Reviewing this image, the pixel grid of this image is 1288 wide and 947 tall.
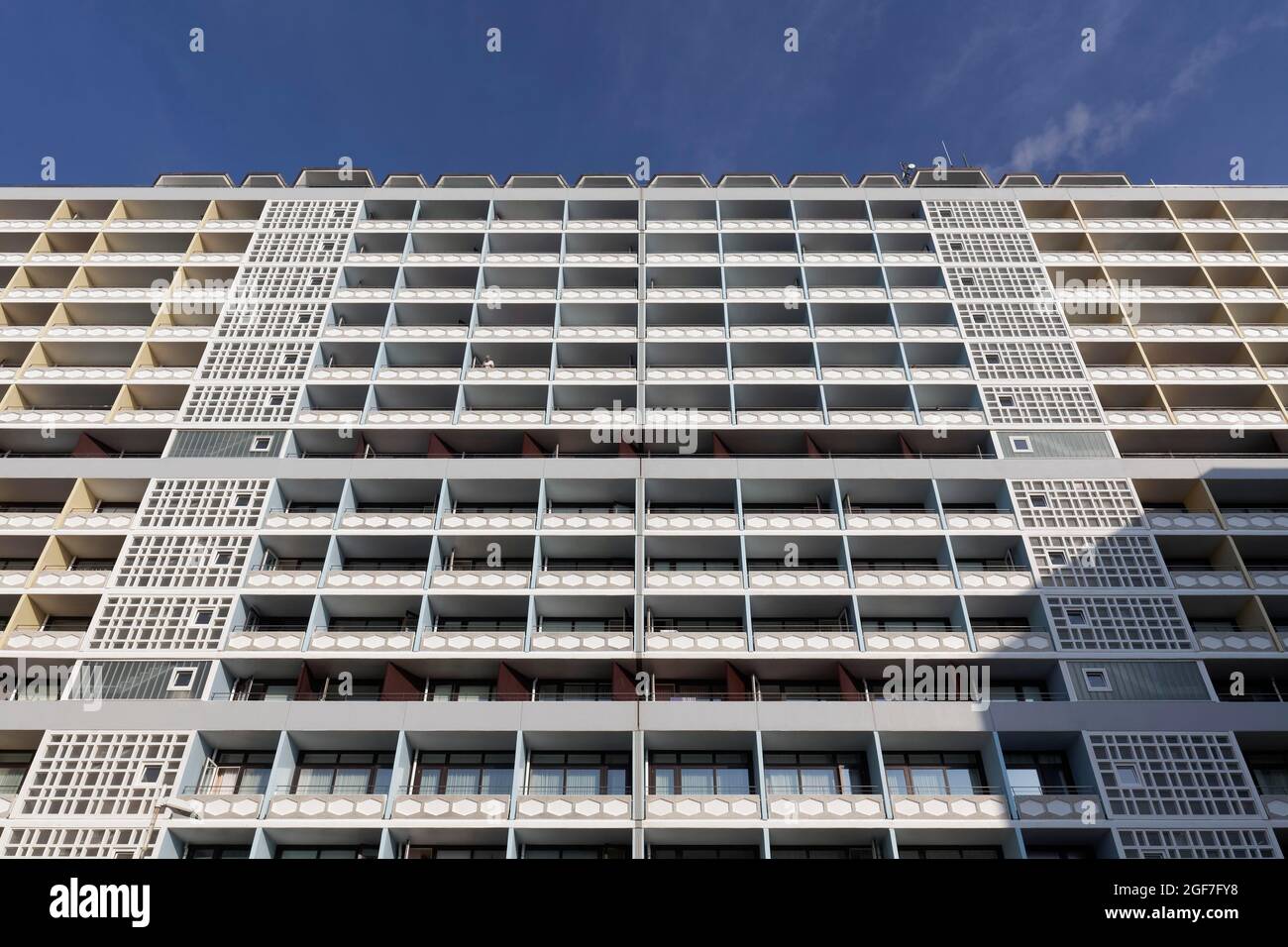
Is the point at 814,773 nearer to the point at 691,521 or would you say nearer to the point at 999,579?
the point at 999,579

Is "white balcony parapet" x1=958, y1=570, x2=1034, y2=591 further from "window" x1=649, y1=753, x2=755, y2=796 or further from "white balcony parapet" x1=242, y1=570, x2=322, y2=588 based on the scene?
"white balcony parapet" x1=242, y1=570, x2=322, y2=588

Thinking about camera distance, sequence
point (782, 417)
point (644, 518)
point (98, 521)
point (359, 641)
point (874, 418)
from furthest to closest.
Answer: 1. point (874, 418)
2. point (782, 417)
3. point (644, 518)
4. point (98, 521)
5. point (359, 641)

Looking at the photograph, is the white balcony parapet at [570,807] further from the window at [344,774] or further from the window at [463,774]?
the window at [344,774]

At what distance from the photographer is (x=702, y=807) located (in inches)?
1288

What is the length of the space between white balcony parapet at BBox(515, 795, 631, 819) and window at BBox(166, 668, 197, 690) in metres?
13.0

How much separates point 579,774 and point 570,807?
286cm

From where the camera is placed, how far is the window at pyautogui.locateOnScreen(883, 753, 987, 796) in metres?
35.2

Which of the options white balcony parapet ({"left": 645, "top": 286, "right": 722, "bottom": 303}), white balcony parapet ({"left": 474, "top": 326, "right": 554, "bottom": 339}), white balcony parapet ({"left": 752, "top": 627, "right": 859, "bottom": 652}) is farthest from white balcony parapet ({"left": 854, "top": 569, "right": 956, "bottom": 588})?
white balcony parapet ({"left": 474, "top": 326, "right": 554, "bottom": 339})

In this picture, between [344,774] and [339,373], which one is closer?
[344,774]

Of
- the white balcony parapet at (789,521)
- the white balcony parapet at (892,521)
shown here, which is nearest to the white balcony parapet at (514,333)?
the white balcony parapet at (789,521)

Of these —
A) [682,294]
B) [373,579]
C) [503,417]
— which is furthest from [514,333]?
[373,579]
